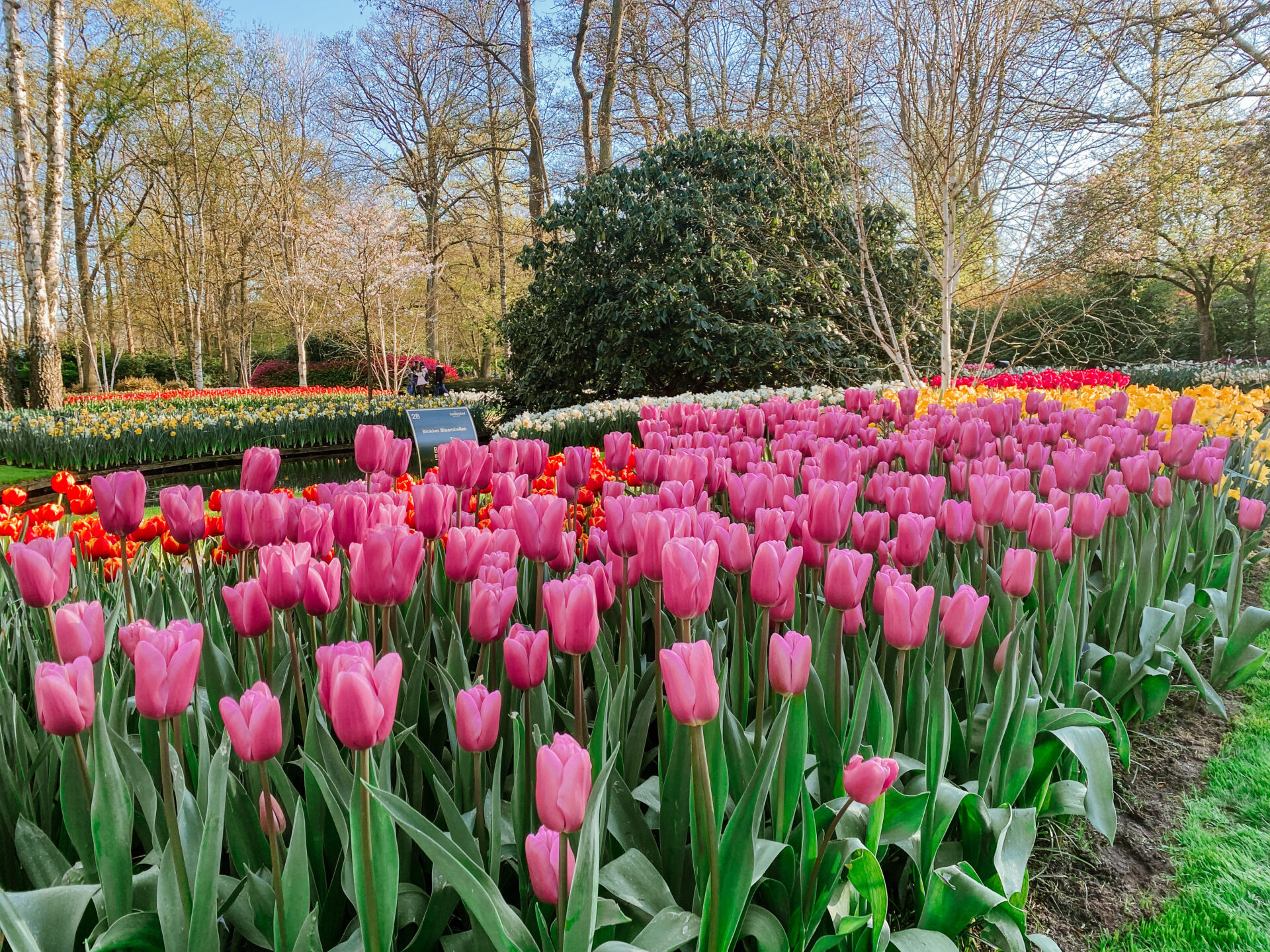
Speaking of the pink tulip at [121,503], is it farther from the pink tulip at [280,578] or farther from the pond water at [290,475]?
the pond water at [290,475]

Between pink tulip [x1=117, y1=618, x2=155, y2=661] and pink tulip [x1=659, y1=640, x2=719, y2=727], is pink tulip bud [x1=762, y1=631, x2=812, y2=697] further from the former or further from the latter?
pink tulip [x1=117, y1=618, x2=155, y2=661]

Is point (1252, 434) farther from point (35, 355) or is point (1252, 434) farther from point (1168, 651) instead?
point (35, 355)

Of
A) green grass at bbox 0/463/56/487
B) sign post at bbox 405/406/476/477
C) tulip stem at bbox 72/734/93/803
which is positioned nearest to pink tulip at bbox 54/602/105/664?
tulip stem at bbox 72/734/93/803

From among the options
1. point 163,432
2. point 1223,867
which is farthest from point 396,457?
point 163,432

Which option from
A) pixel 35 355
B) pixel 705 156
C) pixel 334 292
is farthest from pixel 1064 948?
pixel 334 292

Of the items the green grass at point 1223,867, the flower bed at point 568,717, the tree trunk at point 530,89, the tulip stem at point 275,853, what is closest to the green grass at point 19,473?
the flower bed at point 568,717

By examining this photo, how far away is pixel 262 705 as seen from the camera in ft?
2.89

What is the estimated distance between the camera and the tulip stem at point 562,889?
0.84 m

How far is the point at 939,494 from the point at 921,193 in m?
6.23

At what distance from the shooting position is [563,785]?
2.59 feet

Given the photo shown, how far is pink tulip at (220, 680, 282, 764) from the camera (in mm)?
876

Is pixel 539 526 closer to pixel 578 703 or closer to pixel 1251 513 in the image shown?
pixel 578 703

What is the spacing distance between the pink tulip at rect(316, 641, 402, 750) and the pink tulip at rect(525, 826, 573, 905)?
0.65 ft

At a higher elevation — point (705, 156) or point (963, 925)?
point (705, 156)
